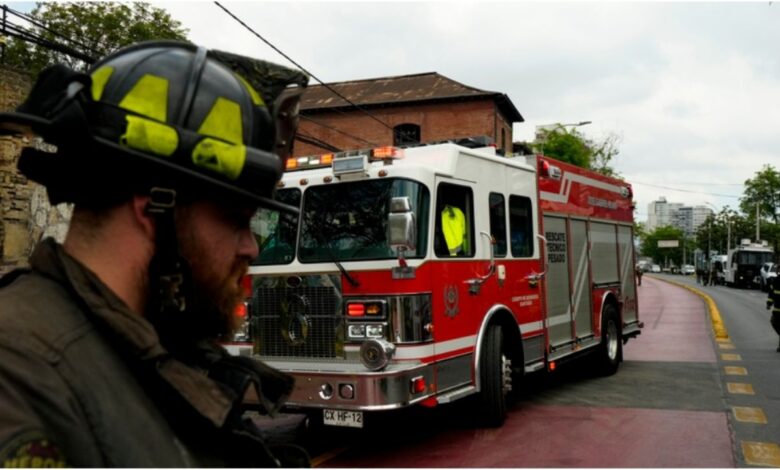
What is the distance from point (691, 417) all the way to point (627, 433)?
122 centimetres

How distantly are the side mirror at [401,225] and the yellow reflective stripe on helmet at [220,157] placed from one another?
4346 mm

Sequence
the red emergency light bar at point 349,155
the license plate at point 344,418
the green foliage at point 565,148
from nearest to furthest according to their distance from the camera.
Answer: the license plate at point 344,418
the red emergency light bar at point 349,155
the green foliage at point 565,148

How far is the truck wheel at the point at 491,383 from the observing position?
7070 mm

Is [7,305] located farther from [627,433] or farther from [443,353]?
[627,433]

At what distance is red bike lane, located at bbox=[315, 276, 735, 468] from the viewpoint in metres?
6.18

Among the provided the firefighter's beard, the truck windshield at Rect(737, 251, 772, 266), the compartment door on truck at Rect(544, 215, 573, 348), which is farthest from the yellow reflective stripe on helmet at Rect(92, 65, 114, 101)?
the truck windshield at Rect(737, 251, 772, 266)

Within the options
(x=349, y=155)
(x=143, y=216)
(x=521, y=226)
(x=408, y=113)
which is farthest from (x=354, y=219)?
(x=408, y=113)

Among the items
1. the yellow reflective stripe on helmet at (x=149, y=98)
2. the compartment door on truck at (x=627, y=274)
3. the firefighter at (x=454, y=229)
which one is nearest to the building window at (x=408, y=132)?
the compartment door on truck at (x=627, y=274)

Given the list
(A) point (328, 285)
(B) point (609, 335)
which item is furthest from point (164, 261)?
(B) point (609, 335)

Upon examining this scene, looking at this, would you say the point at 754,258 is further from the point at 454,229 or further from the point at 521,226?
the point at 454,229

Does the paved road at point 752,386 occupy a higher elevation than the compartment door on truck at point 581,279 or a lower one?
lower

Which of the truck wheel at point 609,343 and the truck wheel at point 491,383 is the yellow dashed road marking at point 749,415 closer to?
the truck wheel at point 609,343

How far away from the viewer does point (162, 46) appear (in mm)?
1474

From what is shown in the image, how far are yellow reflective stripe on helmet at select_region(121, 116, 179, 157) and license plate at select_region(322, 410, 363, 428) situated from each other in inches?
193
